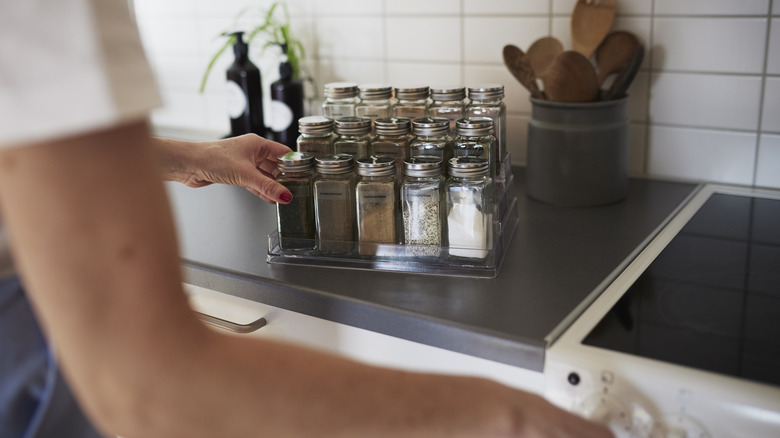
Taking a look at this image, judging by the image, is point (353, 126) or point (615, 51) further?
point (615, 51)

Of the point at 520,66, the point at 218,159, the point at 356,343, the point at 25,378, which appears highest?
the point at 520,66

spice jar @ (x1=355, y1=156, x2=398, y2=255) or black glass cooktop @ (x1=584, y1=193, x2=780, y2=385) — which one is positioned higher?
spice jar @ (x1=355, y1=156, x2=398, y2=255)

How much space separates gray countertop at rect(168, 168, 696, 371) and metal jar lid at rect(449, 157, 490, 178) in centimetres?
14

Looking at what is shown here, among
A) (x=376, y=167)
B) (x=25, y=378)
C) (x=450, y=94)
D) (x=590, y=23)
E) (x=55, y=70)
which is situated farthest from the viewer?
(x=590, y=23)

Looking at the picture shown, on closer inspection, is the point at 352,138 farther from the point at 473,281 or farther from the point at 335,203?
the point at 473,281

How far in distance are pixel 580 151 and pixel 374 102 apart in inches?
13.9

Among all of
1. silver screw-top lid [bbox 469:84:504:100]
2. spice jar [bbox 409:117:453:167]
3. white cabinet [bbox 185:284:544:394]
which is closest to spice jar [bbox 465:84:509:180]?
silver screw-top lid [bbox 469:84:504:100]

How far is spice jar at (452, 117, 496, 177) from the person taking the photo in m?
1.03

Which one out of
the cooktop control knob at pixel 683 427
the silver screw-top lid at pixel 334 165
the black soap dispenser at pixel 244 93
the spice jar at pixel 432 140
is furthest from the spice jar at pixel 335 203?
the black soap dispenser at pixel 244 93

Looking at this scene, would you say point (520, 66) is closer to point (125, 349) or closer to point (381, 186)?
point (381, 186)

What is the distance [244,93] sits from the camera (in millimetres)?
1572

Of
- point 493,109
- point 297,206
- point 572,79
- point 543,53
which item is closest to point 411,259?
point 297,206

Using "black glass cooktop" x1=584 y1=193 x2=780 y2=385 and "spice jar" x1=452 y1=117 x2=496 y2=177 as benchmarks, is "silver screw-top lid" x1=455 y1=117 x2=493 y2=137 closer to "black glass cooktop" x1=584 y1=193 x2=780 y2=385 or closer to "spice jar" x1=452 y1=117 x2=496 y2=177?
"spice jar" x1=452 y1=117 x2=496 y2=177

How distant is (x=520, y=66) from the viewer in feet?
4.17
